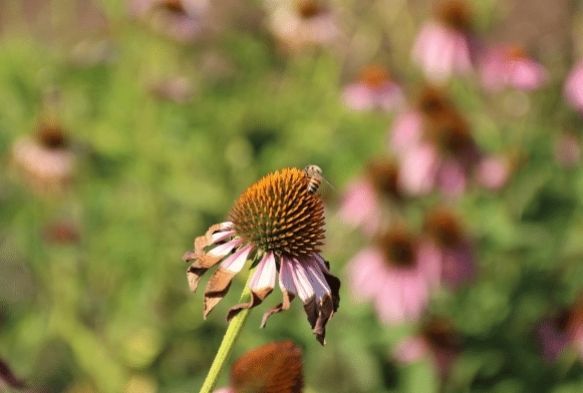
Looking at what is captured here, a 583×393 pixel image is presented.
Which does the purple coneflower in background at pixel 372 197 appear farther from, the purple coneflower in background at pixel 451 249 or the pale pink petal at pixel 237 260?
the pale pink petal at pixel 237 260

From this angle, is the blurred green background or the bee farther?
the blurred green background

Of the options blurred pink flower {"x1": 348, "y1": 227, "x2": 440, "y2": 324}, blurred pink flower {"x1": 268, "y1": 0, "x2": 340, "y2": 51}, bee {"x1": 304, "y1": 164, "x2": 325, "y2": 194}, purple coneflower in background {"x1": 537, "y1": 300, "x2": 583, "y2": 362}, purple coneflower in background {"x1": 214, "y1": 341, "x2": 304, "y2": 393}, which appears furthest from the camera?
blurred pink flower {"x1": 268, "y1": 0, "x2": 340, "y2": 51}

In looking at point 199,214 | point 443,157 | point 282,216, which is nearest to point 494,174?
point 443,157

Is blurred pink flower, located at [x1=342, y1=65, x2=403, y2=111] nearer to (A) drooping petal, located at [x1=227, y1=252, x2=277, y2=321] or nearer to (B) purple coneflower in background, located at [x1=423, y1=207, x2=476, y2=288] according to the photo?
(B) purple coneflower in background, located at [x1=423, y1=207, x2=476, y2=288]

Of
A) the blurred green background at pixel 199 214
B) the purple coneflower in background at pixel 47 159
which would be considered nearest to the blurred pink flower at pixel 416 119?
the blurred green background at pixel 199 214

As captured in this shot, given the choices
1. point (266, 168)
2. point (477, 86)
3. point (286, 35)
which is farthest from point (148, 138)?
point (477, 86)

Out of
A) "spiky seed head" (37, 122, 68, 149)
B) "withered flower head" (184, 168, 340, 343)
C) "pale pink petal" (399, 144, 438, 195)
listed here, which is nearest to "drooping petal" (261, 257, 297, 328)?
"withered flower head" (184, 168, 340, 343)

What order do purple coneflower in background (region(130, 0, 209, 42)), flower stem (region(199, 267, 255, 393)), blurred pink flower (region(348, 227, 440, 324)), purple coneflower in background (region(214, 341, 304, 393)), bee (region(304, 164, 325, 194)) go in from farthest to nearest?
purple coneflower in background (region(130, 0, 209, 42)) < blurred pink flower (region(348, 227, 440, 324)) < bee (region(304, 164, 325, 194)) < purple coneflower in background (region(214, 341, 304, 393)) < flower stem (region(199, 267, 255, 393))
